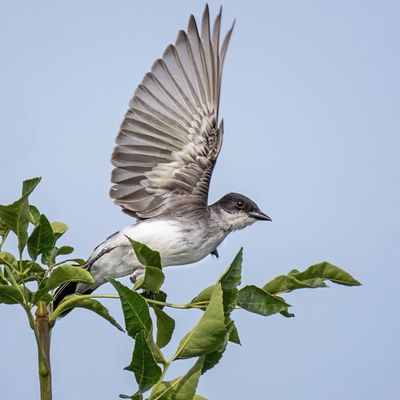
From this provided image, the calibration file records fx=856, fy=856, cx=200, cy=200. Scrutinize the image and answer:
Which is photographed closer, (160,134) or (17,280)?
(17,280)

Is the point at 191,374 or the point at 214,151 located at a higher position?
the point at 214,151

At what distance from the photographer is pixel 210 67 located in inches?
300

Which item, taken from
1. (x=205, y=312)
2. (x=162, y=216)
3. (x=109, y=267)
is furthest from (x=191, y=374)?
(x=162, y=216)

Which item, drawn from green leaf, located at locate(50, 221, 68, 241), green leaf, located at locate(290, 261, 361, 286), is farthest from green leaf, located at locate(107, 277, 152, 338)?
green leaf, located at locate(50, 221, 68, 241)

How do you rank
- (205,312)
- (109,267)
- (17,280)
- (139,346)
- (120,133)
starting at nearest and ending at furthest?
1. (139,346)
2. (205,312)
3. (17,280)
4. (109,267)
5. (120,133)

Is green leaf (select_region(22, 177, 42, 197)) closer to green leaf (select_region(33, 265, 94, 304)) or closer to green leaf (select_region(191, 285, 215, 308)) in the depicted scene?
green leaf (select_region(33, 265, 94, 304))

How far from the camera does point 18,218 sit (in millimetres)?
3436

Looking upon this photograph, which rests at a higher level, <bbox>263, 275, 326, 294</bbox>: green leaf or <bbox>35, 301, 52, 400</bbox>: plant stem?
<bbox>263, 275, 326, 294</bbox>: green leaf

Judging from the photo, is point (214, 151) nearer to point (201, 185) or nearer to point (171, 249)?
point (201, 185)

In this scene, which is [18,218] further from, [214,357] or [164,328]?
[214,357]

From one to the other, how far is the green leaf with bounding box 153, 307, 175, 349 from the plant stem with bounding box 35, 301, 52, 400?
1.47 ft

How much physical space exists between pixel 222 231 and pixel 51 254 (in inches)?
162

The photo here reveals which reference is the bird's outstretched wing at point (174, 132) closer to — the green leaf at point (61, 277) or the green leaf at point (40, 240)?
the green leaf at point (40, 240)

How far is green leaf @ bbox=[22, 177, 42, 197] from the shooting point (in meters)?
3.30
